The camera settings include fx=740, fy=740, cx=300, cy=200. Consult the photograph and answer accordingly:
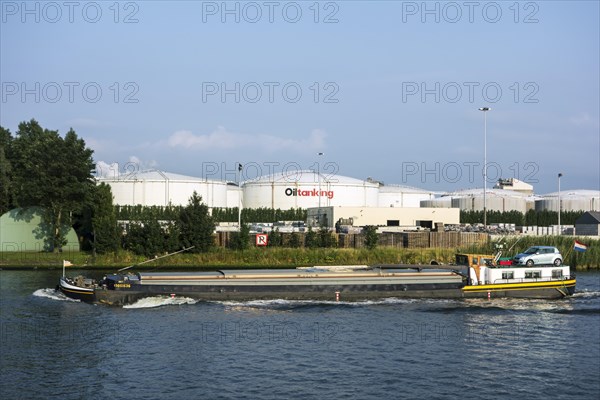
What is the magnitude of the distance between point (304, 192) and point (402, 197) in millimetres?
29390

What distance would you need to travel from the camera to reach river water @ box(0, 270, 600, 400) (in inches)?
1256

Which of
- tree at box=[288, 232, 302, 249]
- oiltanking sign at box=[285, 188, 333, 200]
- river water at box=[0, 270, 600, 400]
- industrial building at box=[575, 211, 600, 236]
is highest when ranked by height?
oiltanking sign at box=[285, 188, 333, 200]

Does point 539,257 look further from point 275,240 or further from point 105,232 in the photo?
point 105,232

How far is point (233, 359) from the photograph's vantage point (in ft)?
121

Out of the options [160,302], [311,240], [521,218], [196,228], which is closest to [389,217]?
[311,240]

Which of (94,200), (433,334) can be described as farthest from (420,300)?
(94,200)

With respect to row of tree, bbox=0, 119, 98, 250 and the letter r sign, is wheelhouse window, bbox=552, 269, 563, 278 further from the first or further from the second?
row of tree, bbox=0, 119, 98, 250

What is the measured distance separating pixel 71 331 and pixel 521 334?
26.4 m

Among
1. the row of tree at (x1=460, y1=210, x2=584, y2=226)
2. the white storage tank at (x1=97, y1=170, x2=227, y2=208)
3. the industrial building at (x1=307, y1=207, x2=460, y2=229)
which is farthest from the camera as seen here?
the white storage tank at (x1=97, y1=170, x2=227, y2=208)

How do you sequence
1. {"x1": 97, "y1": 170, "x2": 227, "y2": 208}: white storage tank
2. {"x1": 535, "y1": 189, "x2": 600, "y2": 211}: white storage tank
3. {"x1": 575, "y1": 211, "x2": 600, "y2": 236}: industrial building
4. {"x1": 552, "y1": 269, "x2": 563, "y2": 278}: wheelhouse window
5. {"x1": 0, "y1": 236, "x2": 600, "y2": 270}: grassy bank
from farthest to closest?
1. {"x1": 535, "y1": 189, "x2": 600, "y2": 211}: white storage tank
2. {"x1": 97, "y1": 170, "x2": 227, "y2": 208}: white storage tank
3. {"x1": 575, "y1": 211, "x2": 600, "y2": 236}: industrial building
4. {"x1": 0, "y1": 236, "x2": 600, "y2": 270}: grassy bank
5. {"x1": 552, "y1": 269, "x2": 563, "y2": 278}: wheelhouse window

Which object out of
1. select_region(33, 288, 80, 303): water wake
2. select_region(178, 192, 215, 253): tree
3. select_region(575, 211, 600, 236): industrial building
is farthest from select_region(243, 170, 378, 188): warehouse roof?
select_region(33, 288, 80, 303): water wake

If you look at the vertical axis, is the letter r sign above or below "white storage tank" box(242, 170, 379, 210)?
below

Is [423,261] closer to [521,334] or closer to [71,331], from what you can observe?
[521,334]

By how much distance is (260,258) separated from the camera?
8394 centimetres
